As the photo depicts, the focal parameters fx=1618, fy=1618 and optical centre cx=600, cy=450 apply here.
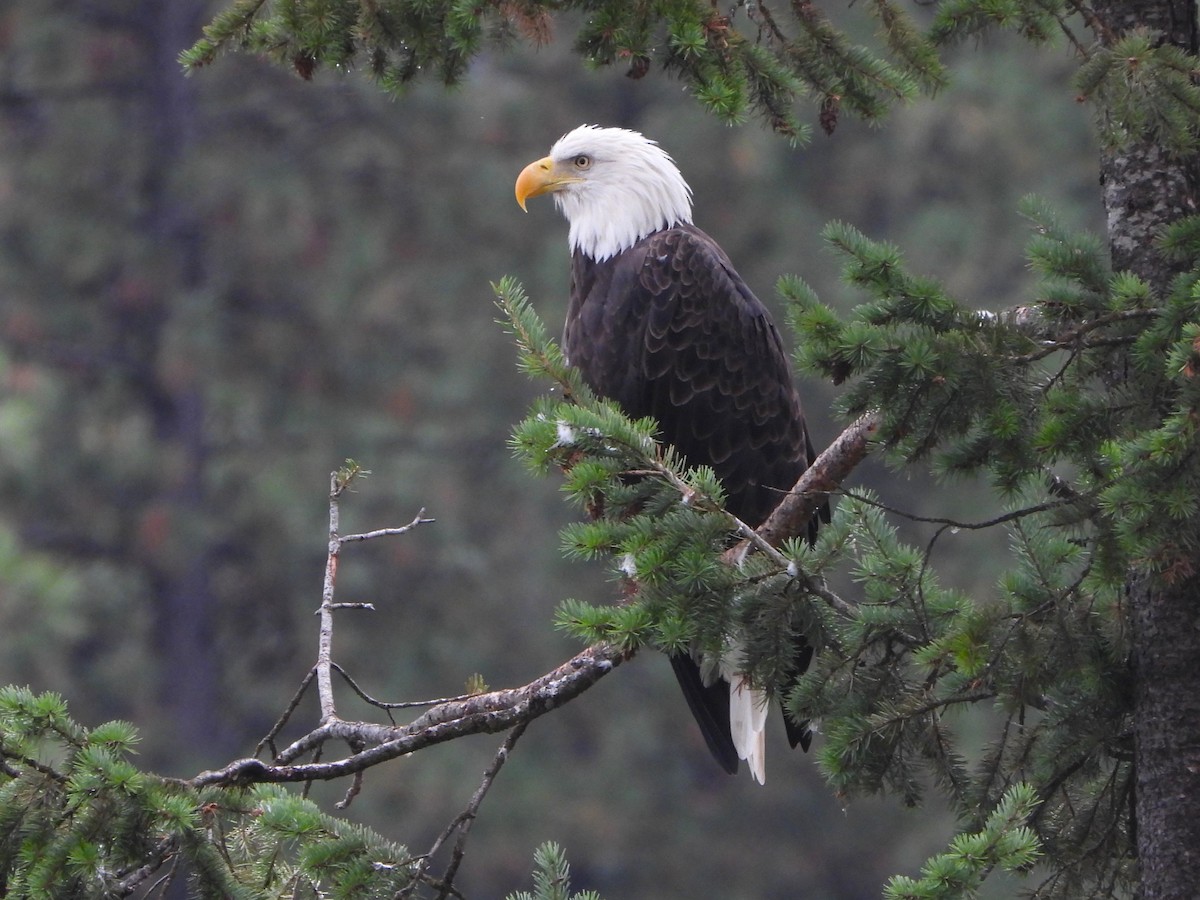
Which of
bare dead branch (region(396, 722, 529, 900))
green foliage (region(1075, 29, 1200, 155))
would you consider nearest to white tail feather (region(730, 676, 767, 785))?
bare dead branch (region(396, 722, 529, 900))

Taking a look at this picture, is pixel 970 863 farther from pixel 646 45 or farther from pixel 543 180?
pixel 543 180

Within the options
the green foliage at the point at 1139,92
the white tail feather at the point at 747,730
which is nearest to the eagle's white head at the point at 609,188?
the white tail feather at the point at 747,730

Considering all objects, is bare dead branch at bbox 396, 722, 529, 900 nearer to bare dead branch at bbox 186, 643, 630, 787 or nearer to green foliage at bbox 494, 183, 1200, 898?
bare dead branch at bbox 186, 643, 630, 787

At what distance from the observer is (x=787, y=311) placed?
2658mm

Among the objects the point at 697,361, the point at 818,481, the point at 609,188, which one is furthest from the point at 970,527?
the point at 609,188

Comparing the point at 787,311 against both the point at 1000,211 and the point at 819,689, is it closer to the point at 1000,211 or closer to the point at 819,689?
the point at 819,689

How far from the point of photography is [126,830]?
2643mm

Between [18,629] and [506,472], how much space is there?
17.6 ft

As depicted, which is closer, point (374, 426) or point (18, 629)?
point (18, 629)

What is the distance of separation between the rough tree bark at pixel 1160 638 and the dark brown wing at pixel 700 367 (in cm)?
168

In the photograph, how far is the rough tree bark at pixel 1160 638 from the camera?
2732mm

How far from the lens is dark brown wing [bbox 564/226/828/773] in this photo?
14.7 feet

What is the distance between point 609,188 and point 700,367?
793mm

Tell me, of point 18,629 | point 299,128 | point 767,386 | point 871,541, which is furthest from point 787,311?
point 299,128
